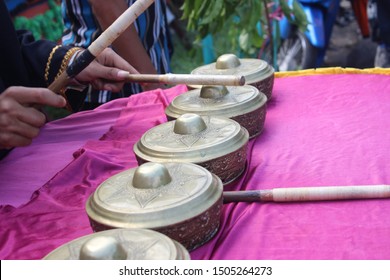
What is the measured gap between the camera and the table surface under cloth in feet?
3.48

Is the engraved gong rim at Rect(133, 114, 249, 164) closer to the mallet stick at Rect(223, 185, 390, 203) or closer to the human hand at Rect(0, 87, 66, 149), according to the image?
the mallet stick at Rect(223, 185, 390, 203)

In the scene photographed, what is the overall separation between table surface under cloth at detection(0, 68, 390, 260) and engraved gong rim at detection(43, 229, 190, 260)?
17 centimetres

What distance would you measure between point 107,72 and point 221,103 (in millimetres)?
367

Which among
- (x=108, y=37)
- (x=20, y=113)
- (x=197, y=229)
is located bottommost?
(x=197, y=229)

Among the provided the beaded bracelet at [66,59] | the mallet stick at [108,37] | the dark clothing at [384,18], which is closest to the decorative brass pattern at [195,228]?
the mallet stick at [108,37]

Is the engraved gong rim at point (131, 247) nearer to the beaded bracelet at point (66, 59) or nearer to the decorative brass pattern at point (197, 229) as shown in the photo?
the decorative brass pattern at point (197, 229)

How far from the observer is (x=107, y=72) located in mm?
1656

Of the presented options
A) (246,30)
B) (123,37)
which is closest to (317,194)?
(123,37)

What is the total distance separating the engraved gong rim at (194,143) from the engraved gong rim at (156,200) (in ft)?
0.36

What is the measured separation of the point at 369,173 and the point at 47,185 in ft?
2.48

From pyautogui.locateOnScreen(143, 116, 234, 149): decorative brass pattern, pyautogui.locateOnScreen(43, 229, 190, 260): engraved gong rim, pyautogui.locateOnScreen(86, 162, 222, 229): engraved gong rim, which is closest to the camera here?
pyautogui.locateOnScreen(43, 229, 190, 260): engraved gong rim

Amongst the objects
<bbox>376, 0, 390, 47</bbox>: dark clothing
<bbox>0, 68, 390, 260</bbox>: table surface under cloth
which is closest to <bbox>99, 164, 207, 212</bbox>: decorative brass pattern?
<bbox>0, 68, 390, 260</bbox>: table surface under cloth

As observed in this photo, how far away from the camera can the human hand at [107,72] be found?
1653 millimetres

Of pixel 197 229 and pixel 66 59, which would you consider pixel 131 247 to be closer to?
pixel 197 229
